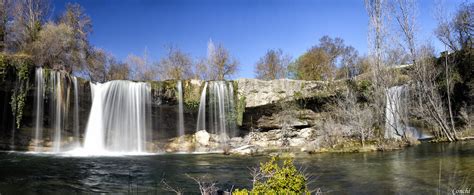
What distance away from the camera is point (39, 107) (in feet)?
72.6

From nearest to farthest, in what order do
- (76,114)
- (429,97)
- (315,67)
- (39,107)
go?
(39,107) < (429,97) < (76,114) < (315,67)

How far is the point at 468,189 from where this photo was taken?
793 cm

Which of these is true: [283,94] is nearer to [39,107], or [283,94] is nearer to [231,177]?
[231,177]

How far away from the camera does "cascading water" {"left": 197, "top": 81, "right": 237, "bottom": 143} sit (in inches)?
1032

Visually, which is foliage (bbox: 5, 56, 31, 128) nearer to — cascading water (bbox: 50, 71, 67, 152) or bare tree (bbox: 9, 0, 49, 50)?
cascading water (bbox: 50, 71, 67, 152)

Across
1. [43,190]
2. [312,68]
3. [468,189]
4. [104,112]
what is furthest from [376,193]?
[312,68]

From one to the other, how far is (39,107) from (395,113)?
2422cm

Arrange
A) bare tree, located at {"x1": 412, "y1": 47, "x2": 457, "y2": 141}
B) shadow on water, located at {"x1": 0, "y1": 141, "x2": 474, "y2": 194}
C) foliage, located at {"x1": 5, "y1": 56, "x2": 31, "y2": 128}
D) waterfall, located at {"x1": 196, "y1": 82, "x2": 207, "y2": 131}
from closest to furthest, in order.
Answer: shadow on water, located at {"x1": 0, "y1": 141, "x2": 474, "y2": 194} → foliage, located at {"x1": 5, "y1": 56, "x2": 31, "y2": 128} → bare tree, located at {"x1": 412, "y1": 47, "x2": 457, "y2": 141} → waterfall, located at {"x1": 196, "y1": 82, "x2": 207, "y2": 131}

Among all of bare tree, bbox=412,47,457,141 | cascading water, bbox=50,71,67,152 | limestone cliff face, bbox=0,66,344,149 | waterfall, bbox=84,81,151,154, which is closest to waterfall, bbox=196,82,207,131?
limestone cliff face, bbox=0,66,344,149

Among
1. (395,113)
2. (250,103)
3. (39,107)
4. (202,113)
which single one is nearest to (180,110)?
(202,113)

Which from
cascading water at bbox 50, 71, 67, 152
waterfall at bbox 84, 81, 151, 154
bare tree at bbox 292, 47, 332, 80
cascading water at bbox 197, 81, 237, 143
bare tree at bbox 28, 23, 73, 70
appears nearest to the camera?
cascading water at bbox 50, 71, 67, 152

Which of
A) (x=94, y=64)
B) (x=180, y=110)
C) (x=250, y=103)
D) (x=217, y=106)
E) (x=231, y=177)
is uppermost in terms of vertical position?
(x=94, y=64)

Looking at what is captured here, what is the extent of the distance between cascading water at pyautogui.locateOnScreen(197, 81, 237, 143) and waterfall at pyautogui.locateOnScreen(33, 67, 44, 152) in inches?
410

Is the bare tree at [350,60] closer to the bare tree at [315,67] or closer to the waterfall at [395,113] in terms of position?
the bare tree at [315,67]
